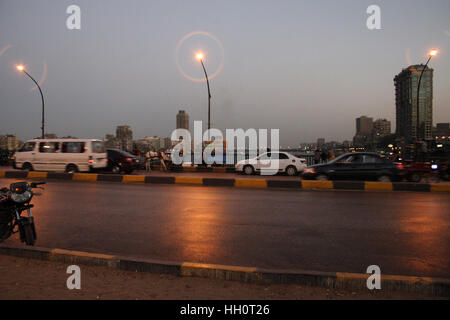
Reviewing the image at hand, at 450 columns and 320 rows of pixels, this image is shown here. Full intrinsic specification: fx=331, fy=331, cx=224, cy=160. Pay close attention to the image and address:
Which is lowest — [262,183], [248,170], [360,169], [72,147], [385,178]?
[262,183]

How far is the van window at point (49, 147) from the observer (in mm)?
17469

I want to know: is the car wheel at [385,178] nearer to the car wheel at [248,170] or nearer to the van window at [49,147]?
the car wheel at [248,170]

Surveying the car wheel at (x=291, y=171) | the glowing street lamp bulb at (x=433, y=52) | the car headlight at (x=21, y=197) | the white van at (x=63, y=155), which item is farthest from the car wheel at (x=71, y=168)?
the glowing street lamp bulb at (x=433, y=52)

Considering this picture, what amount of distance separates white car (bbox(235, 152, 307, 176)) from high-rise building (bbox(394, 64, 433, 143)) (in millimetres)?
62473

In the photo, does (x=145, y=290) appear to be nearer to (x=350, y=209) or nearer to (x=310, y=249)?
(x=310, y=249)

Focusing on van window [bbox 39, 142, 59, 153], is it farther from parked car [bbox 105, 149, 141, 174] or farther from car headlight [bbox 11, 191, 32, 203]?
car headlight [bbox 11, 191, 32, 203]

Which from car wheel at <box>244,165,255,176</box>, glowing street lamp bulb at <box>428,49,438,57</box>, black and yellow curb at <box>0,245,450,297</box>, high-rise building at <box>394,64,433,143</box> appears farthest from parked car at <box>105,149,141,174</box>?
high-rise building at <box>394,64,433,143</box>

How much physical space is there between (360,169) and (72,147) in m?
14.1

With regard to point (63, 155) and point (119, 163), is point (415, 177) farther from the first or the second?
point (63, 155)

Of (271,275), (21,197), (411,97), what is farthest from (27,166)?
(411,97)

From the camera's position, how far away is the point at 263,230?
19.9 feet

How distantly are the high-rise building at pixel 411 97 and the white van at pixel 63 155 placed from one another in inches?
2801

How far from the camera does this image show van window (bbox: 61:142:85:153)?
17.2m
